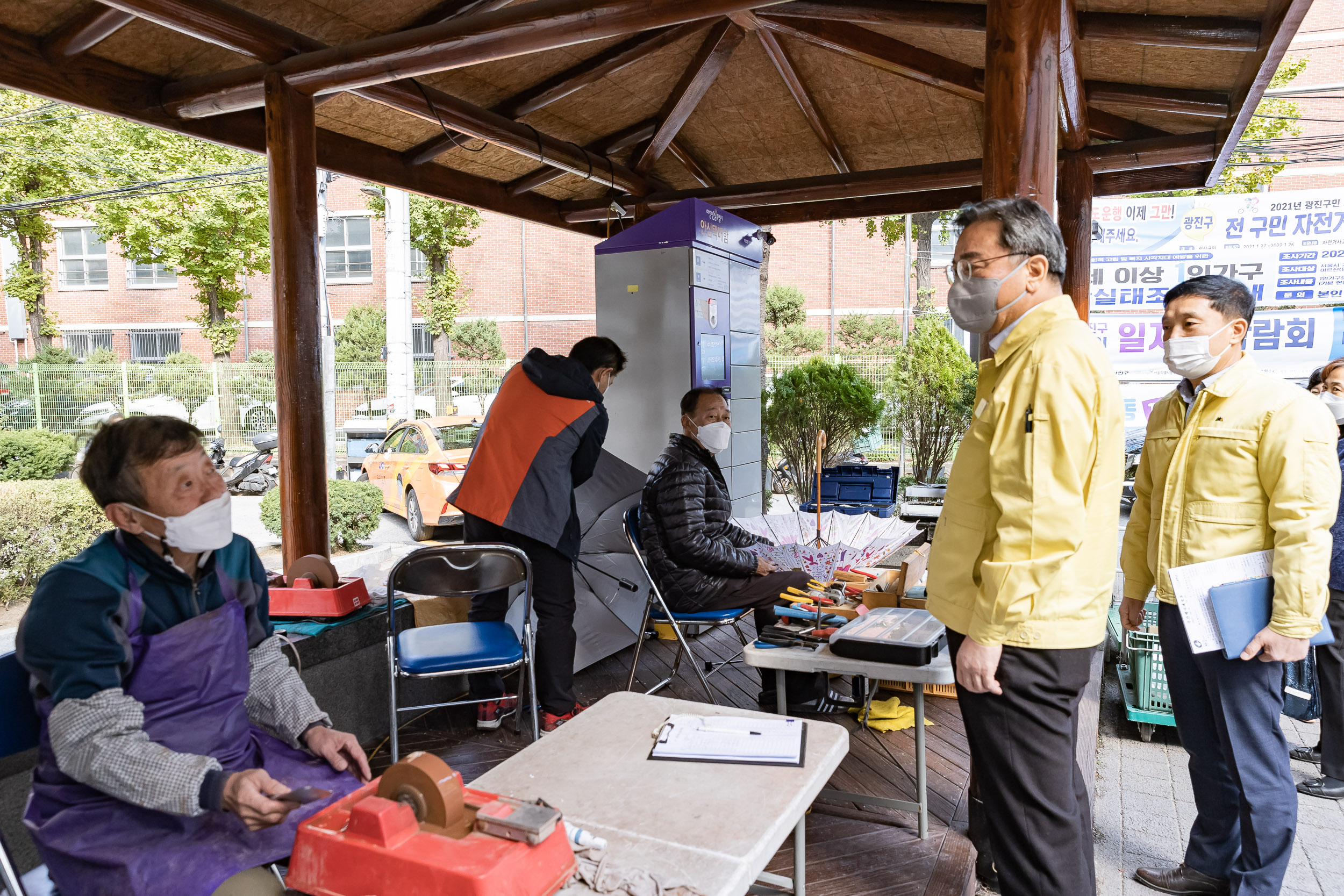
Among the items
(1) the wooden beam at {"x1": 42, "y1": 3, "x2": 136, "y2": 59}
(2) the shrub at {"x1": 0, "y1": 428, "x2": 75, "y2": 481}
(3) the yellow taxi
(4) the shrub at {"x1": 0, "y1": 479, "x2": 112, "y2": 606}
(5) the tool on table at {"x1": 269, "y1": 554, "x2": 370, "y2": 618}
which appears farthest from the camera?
(2) the shrub at {"x1": 0, "y1": 428, "x2": 75, "y2": 481}

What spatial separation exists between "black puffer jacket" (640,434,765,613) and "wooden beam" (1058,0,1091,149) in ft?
7.11

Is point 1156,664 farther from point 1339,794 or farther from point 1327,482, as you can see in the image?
point 1327,482

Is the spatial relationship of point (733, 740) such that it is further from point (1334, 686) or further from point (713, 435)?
point (1334, 686)

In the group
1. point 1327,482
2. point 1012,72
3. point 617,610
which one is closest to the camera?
point 1327,482

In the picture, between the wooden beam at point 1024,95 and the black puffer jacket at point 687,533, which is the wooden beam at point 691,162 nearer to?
the black puffer jacket at point 687,533

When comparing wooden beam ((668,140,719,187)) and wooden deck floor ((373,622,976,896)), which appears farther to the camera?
wooden beam ((668,140,719,187))

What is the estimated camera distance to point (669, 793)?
161 cm

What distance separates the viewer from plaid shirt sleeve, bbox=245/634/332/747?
196cm

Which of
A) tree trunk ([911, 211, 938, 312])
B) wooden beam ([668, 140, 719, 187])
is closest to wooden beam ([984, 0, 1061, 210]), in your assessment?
wooden beam ([668, 140, 719, 187])

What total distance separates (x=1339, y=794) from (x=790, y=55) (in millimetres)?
4711

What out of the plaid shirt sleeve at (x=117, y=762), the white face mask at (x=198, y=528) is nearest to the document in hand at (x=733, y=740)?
the plaid shirt sleeve at (x=117, y=762)

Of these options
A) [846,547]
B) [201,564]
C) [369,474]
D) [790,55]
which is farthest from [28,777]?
[369,474]

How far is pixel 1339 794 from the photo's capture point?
10.9 ft

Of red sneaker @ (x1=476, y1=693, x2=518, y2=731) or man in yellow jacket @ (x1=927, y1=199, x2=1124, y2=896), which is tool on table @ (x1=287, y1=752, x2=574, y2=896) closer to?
man in yellow jacket @ (x1=927, y1=199, x2=1124, y2=896)
